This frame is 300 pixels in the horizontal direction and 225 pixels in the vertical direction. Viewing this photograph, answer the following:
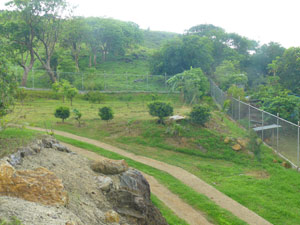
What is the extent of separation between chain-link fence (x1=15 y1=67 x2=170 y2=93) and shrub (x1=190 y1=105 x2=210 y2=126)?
19718mm

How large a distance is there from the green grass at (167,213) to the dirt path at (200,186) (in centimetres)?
179

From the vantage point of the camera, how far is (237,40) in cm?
5597

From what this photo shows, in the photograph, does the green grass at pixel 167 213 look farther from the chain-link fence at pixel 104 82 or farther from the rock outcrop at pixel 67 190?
the chain-link fence at pixel 104 82

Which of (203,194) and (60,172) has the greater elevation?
(60,172)

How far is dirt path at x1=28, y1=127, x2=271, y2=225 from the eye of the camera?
9.71 m

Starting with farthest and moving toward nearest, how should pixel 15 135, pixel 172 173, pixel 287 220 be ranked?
pixel 172 173 < pixel 15 135 < pixel 287 220

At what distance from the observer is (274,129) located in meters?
17.0

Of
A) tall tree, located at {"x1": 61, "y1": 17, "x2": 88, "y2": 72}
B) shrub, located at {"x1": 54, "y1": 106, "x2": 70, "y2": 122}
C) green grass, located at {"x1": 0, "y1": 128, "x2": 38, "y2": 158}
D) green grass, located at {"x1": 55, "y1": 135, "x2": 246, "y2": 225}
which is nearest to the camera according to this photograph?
green grass, located at {"x1": 0, "y1": 128, "x2": 38, "y2": 158}

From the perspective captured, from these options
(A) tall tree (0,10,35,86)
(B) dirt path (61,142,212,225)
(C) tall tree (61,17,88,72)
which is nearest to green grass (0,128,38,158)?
(B) dirt path (61,142,212,225)

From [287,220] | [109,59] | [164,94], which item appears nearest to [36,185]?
[287,220]

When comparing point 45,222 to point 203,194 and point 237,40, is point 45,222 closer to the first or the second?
point 203,194

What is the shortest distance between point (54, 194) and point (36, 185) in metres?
0.40

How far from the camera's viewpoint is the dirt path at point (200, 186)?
9.71 m

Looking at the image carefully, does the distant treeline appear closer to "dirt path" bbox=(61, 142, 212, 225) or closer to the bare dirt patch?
the bare dirt patch
